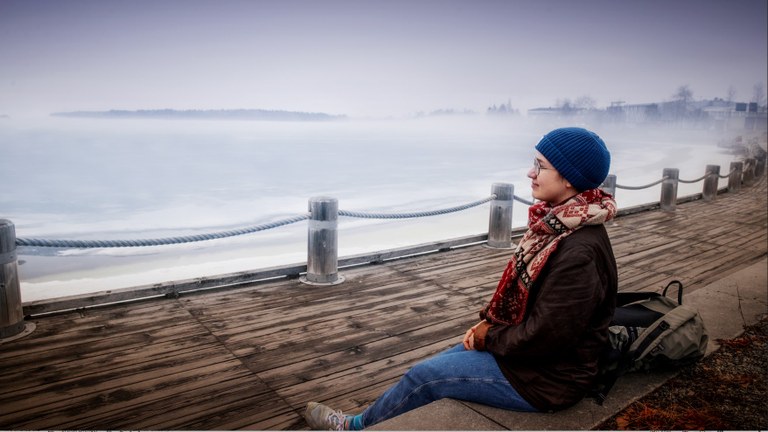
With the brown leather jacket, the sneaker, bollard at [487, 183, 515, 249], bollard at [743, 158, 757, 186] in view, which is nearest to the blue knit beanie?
the brown leather jacket

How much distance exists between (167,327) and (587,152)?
147 inches

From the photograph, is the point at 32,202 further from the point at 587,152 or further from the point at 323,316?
the point at 587,152

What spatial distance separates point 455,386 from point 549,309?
636 millimetres

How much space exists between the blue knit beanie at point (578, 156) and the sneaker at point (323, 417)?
169cm

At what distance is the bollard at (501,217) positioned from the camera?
7.77 m

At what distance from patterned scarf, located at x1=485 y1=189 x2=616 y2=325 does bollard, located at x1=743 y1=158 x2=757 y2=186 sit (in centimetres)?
2011

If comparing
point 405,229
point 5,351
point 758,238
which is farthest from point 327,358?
point 405,229

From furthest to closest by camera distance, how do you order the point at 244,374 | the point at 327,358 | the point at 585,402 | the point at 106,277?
the point at 106,277 → the point at 327,358 → the point at 244,374 → the point at 585,402

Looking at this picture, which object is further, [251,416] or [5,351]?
[5,351]

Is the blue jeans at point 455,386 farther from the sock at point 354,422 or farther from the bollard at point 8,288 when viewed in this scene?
the bollard at point 8,288

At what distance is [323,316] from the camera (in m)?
4.96

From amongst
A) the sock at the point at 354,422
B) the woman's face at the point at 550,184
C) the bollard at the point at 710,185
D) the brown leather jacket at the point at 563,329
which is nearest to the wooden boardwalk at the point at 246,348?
the sock at the point at 354,422

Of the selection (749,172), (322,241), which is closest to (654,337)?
(322,241)

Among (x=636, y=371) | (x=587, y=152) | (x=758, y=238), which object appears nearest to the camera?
(x=587, y=152)
